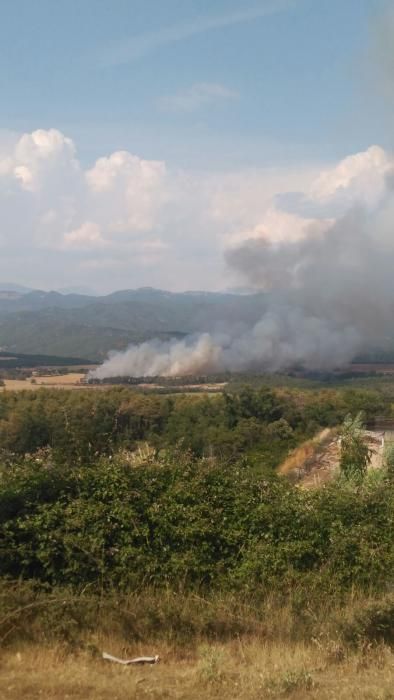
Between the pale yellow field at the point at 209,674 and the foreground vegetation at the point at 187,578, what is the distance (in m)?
0.01

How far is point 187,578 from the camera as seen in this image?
5.96 m

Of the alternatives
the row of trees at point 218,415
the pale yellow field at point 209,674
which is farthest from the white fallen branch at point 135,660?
the row of trees at point 218,415

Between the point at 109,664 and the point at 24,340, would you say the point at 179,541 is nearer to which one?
the point at 109,664

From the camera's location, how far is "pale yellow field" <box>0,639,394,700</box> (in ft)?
13.8

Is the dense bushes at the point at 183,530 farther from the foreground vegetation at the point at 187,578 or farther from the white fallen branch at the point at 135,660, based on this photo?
the white fallen branch at the point at 135,660

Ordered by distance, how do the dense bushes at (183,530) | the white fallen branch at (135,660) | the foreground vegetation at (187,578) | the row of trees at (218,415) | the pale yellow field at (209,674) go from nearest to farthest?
the pale yellow field at (209,674), the foreground vegetation at (187,578), the white fallen branch at (135,660), the dense bushes at (183,530), the row of trees at (218,415)

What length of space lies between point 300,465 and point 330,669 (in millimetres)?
13400

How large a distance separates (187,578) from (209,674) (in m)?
1.59

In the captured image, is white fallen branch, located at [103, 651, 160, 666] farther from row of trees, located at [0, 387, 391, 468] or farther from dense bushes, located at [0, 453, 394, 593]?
row of trees, located at [0, 387, 391, 468]

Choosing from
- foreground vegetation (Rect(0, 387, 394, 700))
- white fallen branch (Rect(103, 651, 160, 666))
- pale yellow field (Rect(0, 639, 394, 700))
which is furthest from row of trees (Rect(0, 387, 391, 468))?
white fallen branch (Rect(103, 651, 160, 666))

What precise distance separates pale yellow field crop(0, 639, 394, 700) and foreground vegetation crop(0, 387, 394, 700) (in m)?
0.01

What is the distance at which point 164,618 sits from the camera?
512 cm

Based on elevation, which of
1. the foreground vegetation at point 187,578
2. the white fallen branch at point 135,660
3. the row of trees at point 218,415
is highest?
the foreground vegetation at point 187,578

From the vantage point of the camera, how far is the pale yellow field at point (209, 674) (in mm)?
4195
